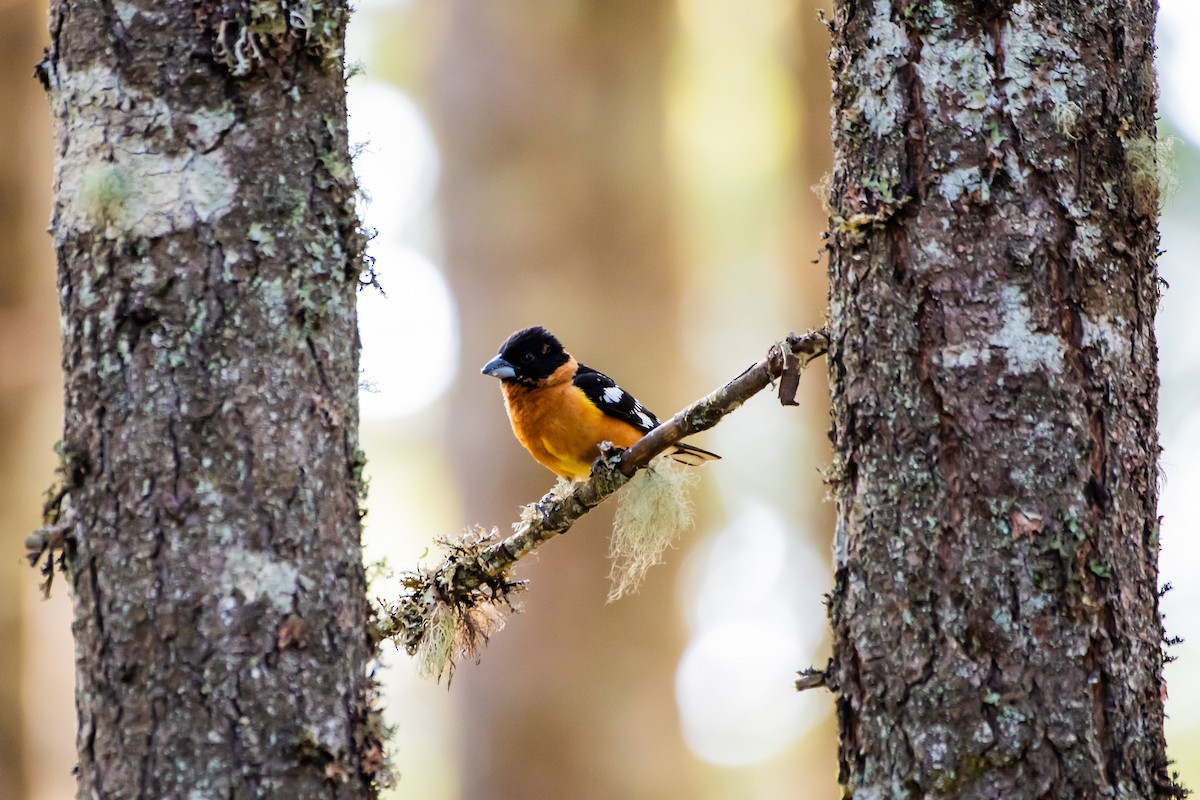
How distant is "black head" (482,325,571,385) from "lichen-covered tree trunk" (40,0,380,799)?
3.21m

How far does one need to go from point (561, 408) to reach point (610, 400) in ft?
1.17

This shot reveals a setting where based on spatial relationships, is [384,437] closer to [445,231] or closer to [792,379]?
[445,231]

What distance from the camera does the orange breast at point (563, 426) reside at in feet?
17.9

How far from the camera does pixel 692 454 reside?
234 inches

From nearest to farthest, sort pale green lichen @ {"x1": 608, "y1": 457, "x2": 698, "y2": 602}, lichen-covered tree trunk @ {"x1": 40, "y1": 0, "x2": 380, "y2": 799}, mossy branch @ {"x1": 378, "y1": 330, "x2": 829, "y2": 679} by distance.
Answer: lichen-covered tree trunk @ {"x1": 40, "y1": 0, "x2": 380, "y2": 799}, mossy branch @ {"x1": 378, "y1": 330, "x2": 829, "y2": 679}, pale green lichen @ {"x1": 608, "y1": 457, "x2": 698, "y2": 602}

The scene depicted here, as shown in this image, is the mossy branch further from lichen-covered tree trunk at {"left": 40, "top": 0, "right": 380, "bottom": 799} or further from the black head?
the black head

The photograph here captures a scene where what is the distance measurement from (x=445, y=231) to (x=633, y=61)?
191 cm

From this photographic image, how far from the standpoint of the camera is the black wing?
5703 mm

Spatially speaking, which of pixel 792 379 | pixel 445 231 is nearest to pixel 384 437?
pixel 445 231

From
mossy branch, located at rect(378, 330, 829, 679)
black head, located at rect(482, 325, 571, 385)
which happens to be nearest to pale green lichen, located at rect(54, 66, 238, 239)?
mossy branch, located at rect(378, 330, 829, 679)

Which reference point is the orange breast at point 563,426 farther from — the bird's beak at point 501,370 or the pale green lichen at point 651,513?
the pale green lichen at point 651,513

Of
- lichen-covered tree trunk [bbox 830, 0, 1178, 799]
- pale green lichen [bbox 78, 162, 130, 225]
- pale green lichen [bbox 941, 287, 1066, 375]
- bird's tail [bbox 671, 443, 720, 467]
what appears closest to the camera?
pale green lichen [bbox 78, 162, 130, 225]

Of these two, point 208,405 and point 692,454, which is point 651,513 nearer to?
point 692,454

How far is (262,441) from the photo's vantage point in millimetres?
2344
